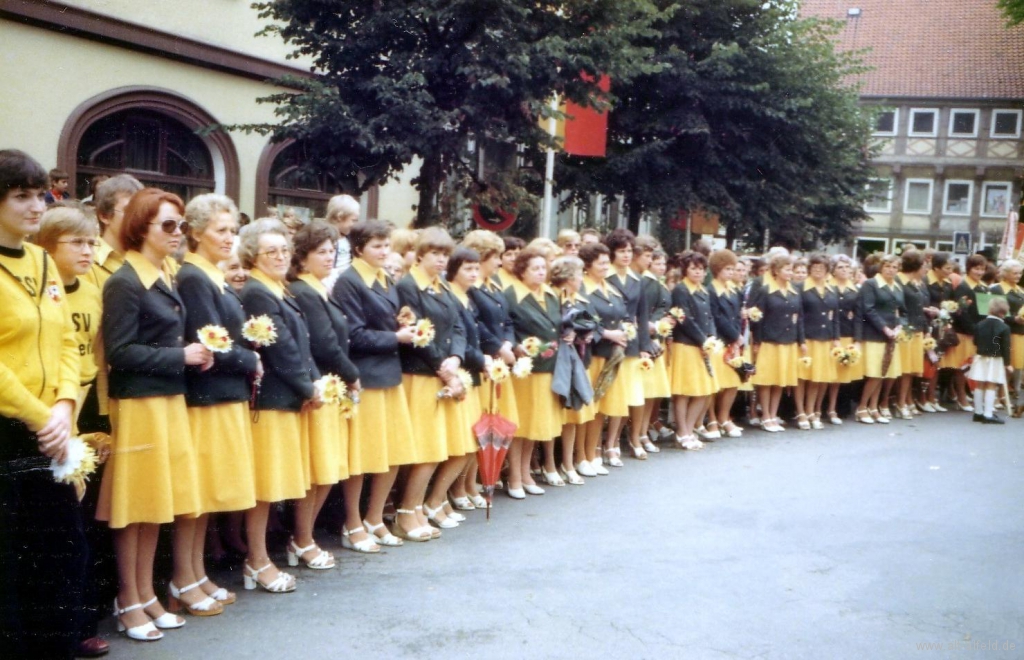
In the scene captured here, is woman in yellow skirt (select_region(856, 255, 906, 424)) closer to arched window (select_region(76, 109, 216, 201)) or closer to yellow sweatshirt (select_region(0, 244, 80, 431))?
arched window (select_region(76, 109, 216, 201))

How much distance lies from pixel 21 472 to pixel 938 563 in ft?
18.8

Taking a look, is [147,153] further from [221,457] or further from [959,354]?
[959,354]

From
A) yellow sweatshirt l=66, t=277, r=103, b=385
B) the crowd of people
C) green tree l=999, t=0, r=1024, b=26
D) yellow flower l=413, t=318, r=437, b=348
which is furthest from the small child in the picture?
yellow sweatshirt l=66, t=277, r=103, b=385

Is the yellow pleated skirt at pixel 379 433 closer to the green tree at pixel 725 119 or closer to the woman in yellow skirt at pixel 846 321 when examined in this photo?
the woman in yellow skirt at pixel 846 321

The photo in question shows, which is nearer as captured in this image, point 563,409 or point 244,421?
point 244,421

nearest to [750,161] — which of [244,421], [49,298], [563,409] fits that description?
[563,409]

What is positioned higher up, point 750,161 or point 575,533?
point 750,161

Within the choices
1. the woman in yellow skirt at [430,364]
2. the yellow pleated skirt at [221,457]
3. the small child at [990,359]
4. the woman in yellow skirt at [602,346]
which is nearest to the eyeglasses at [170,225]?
the yellow pleated skirt at [221,457]

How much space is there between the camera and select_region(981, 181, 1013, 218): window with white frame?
1824 inches

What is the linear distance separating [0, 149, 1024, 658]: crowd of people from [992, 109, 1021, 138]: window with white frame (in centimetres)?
2323

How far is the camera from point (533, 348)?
824 centimetres

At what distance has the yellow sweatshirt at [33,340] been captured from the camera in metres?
3.93

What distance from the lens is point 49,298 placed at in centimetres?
417

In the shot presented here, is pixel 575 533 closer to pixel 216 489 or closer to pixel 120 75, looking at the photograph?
pixel 216 489
